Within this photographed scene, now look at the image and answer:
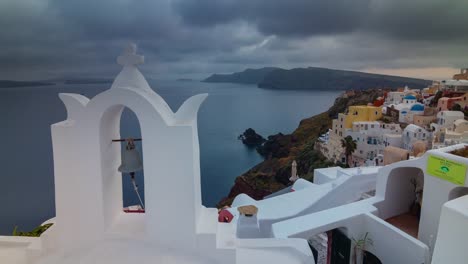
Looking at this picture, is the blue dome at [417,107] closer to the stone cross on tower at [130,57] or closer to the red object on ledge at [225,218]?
the red object on ledge at [225,218]

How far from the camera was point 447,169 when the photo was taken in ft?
18.4

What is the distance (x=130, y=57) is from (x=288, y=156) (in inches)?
1497

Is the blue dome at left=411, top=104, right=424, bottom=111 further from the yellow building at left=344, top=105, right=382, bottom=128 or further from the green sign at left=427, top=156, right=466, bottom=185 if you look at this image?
the green sign at left=427, top=156, right=466, bottom=185

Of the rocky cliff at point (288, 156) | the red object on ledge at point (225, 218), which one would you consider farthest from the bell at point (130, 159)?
the rocky cliff at point (288, 156)

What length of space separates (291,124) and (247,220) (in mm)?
46089

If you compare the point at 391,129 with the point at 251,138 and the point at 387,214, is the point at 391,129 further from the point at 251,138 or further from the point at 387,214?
the point at 251,138

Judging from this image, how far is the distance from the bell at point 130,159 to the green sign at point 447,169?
5.66m

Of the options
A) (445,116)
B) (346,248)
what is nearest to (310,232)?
(346,248)

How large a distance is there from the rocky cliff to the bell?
24074mm

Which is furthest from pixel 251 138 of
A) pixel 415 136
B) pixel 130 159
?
pixel 130 159

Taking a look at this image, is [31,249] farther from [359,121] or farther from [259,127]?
[259,127]

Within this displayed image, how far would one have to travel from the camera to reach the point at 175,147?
2656mm

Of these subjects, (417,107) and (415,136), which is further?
(417,107)

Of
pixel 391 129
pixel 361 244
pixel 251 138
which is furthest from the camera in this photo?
pixel 251 138
